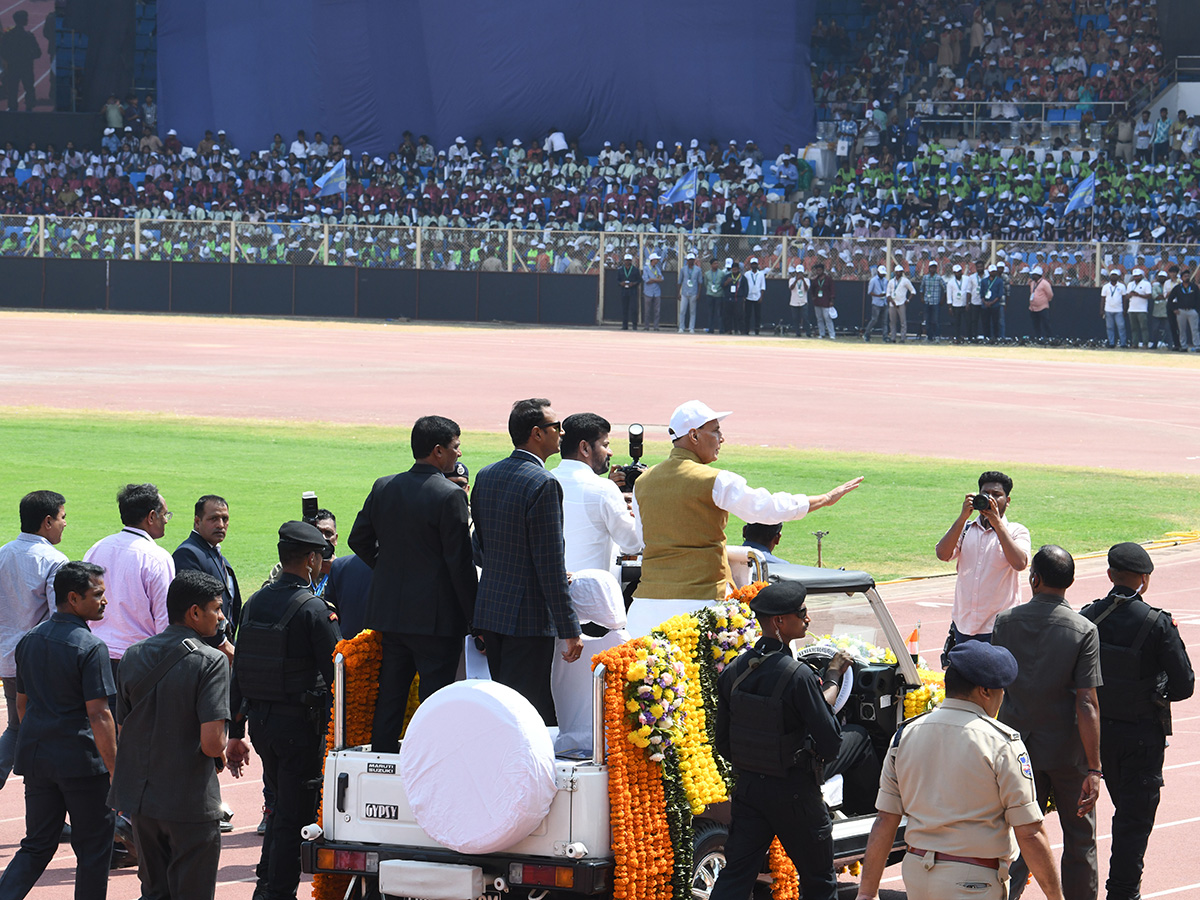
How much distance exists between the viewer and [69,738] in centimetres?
718

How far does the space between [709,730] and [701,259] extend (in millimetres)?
44208

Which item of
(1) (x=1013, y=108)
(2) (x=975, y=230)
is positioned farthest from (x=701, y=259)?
(1) (x=1013, y=108)

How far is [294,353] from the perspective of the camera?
1561 inches

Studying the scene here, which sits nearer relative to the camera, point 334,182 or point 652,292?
point 652,292

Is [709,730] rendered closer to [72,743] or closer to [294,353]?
[72,743]

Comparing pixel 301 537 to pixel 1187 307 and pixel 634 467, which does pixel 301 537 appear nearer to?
pixel 634 467

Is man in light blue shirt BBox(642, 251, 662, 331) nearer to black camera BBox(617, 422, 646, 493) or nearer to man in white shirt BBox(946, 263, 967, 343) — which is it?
man in white shirt BBox(946, 263, 967, 343)

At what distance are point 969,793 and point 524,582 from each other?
2125 mm

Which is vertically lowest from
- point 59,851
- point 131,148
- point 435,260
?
point 59,851

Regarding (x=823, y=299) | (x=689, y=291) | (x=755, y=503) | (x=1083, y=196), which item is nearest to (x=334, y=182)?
(x=689, y=291)

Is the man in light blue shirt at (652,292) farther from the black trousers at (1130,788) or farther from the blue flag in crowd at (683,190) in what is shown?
the black trousers at (1130,788)

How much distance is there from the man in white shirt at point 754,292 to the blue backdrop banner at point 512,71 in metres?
11.1

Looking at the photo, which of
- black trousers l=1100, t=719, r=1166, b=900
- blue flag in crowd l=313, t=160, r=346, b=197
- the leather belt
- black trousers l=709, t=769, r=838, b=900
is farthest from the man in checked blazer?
blue flag in crowd l=313, t=160, r=346, b=197

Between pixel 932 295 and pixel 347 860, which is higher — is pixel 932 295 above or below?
above
